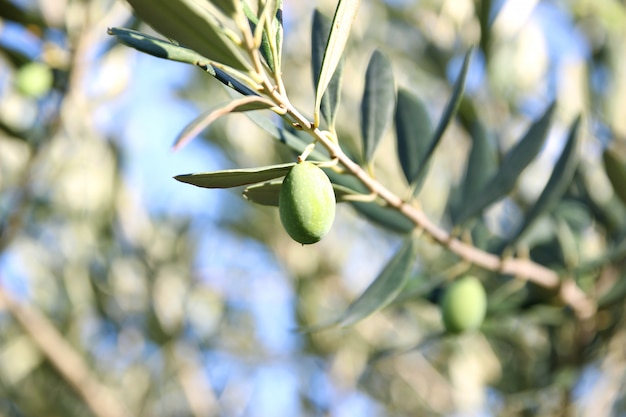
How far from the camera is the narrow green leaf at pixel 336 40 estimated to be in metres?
0.68

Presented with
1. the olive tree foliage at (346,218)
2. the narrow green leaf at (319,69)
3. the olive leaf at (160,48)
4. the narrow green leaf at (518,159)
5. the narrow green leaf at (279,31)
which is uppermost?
the narrow green leaf at (279,31)

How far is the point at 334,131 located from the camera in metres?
0.78

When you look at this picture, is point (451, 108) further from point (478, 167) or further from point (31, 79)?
point (31, 79)

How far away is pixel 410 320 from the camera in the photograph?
2.26m

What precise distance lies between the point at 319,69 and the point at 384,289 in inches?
10.5

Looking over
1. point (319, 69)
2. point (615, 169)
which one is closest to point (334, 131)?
point (319, 69)

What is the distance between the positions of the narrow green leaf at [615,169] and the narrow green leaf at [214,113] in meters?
0.70

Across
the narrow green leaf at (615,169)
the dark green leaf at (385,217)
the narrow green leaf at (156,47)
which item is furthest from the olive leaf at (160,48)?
the narrow green leaf at (615,169)

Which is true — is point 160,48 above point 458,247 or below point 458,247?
above

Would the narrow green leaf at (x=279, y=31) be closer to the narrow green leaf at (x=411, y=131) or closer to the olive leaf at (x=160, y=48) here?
the olive leaf at (x=160, y=48)

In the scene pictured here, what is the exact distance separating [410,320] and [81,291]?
3.21 ft

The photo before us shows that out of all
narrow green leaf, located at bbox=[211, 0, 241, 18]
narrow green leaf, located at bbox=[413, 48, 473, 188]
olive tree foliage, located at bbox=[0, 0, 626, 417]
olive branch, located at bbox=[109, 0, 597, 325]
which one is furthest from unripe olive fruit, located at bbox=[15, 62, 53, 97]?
narrow green leaf, located at bbox=[211, 0, 241, 18]

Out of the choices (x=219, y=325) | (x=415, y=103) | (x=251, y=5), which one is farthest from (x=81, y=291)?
(x=251, y=5)

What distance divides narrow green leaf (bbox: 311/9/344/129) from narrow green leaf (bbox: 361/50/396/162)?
0.26ft
